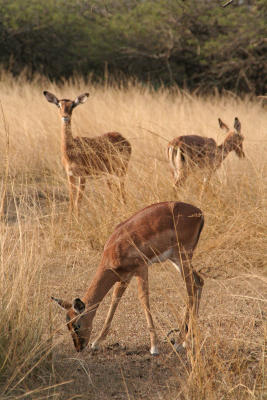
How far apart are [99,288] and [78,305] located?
276 millimetres

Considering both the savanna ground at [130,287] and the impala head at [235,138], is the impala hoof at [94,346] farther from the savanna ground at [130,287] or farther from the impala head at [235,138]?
the impala head at [235,138]

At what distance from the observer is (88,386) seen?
3498mm

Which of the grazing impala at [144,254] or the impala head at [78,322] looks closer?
the impala head at [78,322]

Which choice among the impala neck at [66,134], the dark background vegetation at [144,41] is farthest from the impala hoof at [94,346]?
the dark background vegetation at [144,41]

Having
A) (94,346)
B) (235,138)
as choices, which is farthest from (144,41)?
(94,346)

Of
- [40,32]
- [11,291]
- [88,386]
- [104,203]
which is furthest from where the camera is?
[40,32]

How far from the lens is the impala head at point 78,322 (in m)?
3.57

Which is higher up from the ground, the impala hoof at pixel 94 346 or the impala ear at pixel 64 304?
the impala ear at pixel 64 304

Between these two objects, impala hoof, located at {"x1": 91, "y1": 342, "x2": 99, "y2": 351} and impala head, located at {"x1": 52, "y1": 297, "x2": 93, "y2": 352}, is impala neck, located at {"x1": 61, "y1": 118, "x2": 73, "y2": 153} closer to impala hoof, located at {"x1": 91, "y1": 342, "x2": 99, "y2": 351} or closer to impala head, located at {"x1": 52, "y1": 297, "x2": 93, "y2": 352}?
impala hoof, located at {"x1": 91, "y1": 342, "x2": 99, "y2": 351}

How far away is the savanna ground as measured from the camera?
3408 mm

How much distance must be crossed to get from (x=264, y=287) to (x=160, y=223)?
1.36 meters

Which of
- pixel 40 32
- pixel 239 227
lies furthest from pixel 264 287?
pixel 40 32

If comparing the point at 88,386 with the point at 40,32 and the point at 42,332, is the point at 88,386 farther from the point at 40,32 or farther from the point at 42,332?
the point at 40,32

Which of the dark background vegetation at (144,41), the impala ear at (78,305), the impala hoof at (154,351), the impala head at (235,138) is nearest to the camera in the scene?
the impala ear at (78,305)
